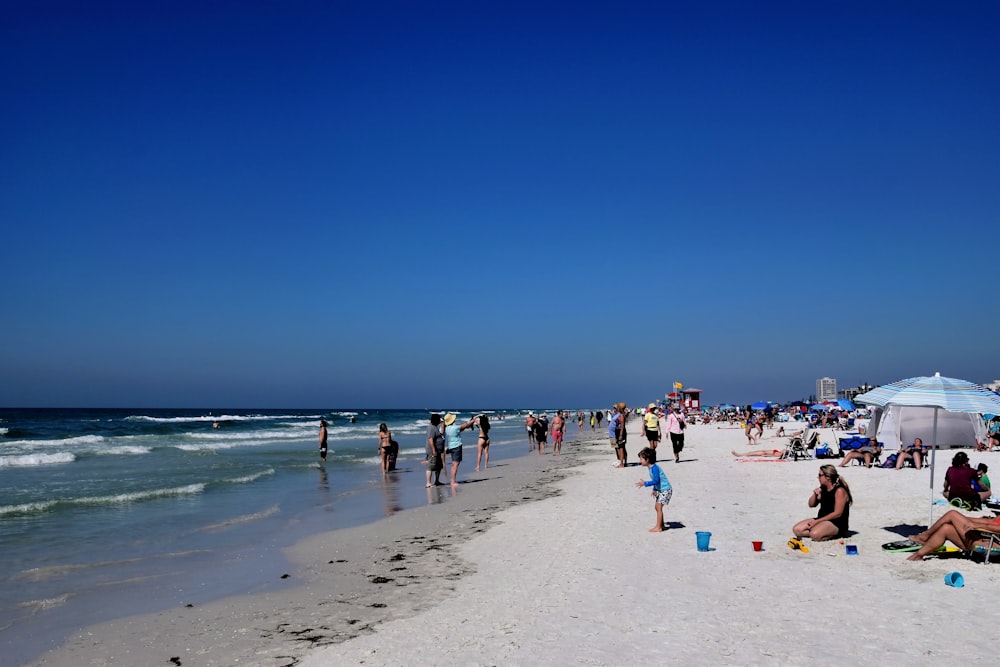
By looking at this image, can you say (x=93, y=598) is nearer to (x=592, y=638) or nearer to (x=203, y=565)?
(x=203, y=565)

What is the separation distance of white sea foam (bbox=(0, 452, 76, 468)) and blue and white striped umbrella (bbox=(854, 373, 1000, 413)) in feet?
87.9

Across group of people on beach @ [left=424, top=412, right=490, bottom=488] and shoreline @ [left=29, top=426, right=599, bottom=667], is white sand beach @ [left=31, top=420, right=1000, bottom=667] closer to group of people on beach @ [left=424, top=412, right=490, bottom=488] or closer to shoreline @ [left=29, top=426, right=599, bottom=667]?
shoreline @ [left=29, top=426, right=599, bottom=667]

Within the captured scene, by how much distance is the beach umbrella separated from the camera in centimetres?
809

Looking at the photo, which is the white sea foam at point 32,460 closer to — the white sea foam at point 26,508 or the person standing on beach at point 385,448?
the white sea foam at point 26,508

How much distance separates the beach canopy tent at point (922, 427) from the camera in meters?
19.8

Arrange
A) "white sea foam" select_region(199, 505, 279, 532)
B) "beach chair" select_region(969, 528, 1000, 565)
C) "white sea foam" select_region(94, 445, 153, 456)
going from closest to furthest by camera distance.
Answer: "beach chair" select_region(969, 528, 1000, 565)
"white sea foam" select_region(199, 505, 279, 532)
"white sea foam" select_region(94, 445, 153, 456)

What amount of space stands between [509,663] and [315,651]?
161cm

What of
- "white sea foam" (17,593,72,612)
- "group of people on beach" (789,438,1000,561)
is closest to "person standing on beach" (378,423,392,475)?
"white sea foam" (17,593,72,612)

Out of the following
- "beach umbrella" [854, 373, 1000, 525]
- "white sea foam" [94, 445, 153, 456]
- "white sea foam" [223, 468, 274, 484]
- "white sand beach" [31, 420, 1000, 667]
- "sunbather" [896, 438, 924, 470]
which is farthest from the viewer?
"white sea foam" [94, 445, 153, 456]

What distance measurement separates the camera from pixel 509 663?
5.08 metres

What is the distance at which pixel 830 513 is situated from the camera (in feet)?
29.5

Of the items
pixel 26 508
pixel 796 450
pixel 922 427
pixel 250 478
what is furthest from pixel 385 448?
pixel 922 427

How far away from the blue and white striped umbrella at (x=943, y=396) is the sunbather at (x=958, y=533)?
1.23 meters

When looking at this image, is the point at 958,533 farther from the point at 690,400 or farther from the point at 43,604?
the point at 690,400
